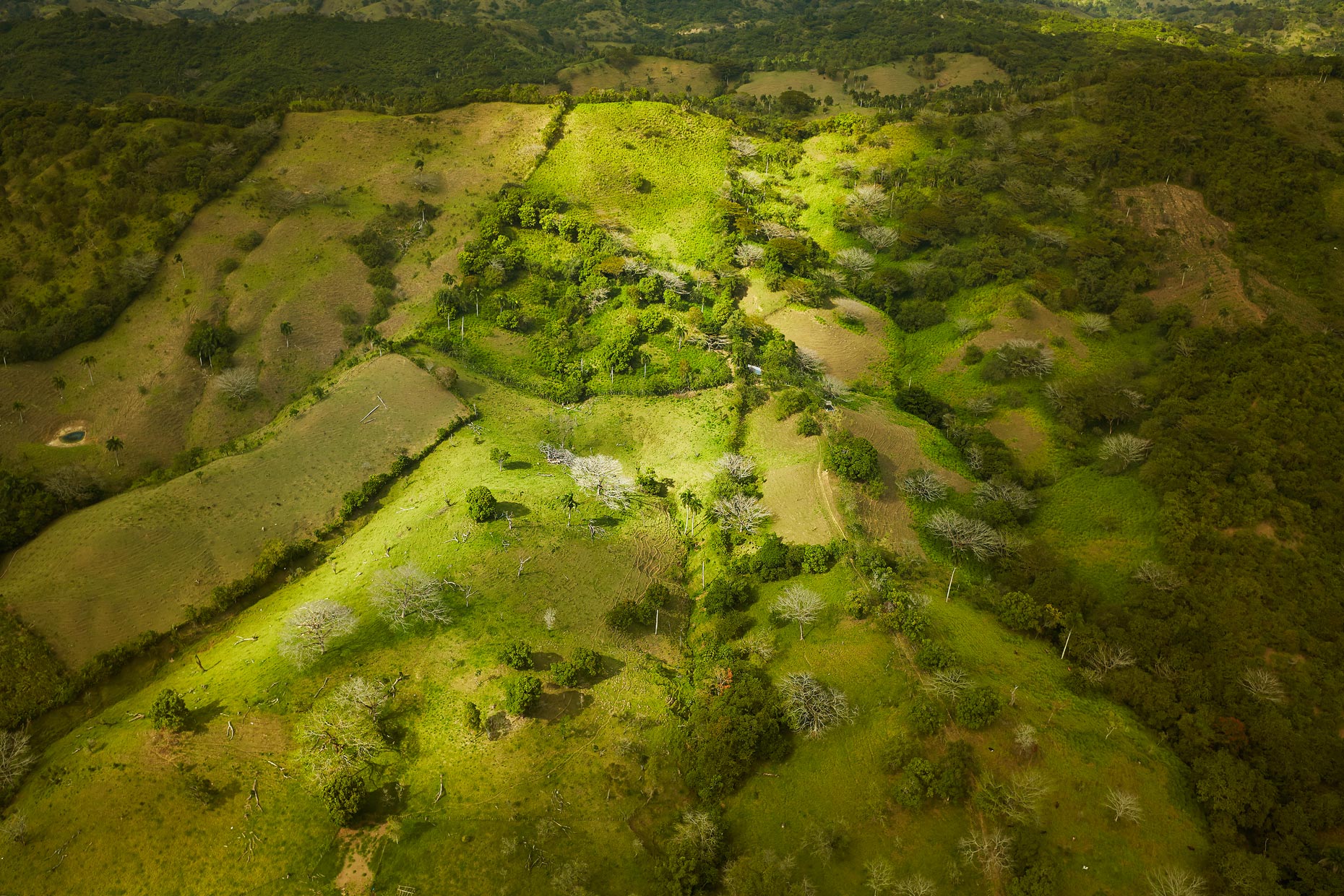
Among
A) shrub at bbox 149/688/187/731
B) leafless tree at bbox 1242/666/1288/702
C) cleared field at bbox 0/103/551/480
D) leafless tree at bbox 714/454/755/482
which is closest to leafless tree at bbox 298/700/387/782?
shrub at bbox 149/688/187/731

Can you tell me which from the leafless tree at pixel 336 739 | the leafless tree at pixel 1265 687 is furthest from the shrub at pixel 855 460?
the leafless tree at pixel 336 739

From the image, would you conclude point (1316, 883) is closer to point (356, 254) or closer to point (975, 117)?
point (356, 254)

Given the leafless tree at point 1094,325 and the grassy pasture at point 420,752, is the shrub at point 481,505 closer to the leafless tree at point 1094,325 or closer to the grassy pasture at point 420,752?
the grassy pasture at point 420,752

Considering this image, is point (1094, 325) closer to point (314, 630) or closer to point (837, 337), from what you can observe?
point (837, 337)

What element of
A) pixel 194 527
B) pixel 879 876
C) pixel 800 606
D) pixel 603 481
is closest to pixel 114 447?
pixel 194 527

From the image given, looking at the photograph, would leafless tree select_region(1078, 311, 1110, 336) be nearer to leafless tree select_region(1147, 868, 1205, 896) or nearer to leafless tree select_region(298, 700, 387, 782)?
leafless tree select_region(1147, 868, 1205, 896)
